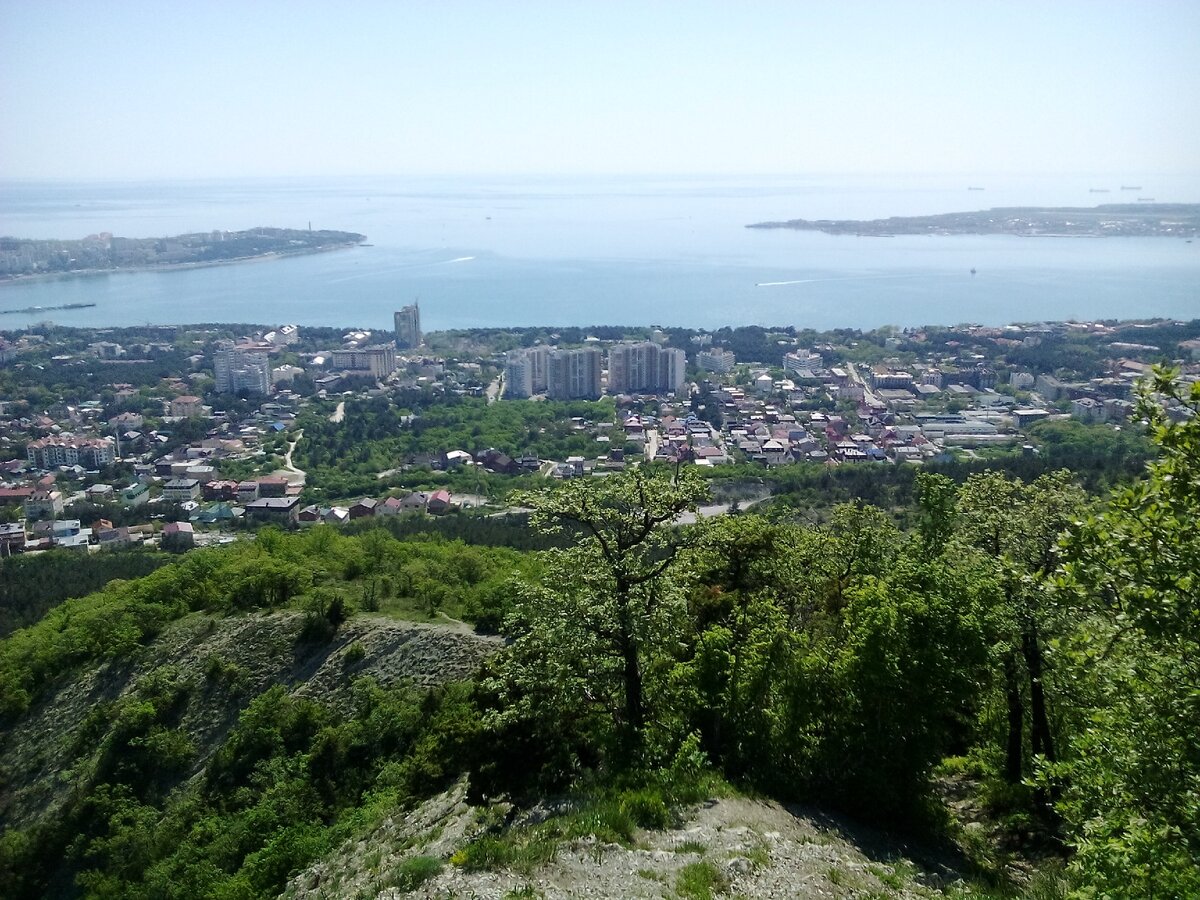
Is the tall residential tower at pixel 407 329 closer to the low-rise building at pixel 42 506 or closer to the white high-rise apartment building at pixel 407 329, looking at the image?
the white high-rise apartment building at pixel 407 329

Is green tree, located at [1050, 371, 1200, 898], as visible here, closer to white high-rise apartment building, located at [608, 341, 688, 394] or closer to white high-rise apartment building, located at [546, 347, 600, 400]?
white high-rise apartment building, located at [546, 347, 600, 400]

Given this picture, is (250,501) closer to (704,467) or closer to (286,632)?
(704,467)

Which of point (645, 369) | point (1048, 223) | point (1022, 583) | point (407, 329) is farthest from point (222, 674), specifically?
point (1048, 223)

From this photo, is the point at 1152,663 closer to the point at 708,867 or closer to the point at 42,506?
the point at 708,867

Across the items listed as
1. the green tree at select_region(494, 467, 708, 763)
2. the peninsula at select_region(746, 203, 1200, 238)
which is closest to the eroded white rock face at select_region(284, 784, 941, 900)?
the green tree at select_region(494, 467, 708, 763)


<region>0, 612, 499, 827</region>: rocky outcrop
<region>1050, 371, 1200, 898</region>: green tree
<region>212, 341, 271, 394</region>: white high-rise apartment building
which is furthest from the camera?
<region>212, 341, 271, 394</region>: white high-rise apartment building
